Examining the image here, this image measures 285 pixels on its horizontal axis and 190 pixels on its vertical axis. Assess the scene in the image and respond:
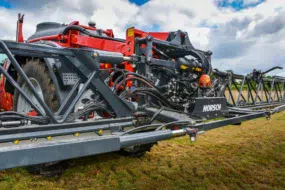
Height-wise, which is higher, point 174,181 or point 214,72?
point 214,72

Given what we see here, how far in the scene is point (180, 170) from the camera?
355 cm

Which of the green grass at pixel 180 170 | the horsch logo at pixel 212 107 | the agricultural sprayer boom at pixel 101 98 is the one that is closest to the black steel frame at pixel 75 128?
the agricultural sprayer boom at pixel 101 98

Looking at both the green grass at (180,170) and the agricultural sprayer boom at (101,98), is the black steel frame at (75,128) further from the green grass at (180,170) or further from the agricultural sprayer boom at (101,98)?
the green grass at (180,170)

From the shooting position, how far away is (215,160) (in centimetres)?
400

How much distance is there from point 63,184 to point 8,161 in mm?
1865

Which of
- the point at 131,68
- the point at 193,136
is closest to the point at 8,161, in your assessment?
the point at 193,136

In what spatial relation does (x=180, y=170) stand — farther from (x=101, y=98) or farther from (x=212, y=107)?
(x=101, y=98)

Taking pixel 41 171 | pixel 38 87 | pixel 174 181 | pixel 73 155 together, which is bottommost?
pixel 174 181

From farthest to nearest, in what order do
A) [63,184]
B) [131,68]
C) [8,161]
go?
[131,68]
[63,184]
[8,161]

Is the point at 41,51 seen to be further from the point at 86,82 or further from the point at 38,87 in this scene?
the point at 38,87

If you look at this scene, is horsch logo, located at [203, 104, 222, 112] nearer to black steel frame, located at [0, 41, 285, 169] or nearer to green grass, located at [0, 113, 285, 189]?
black steel frame, located at [0, 41, 285, 169]

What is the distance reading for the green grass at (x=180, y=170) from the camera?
9.98ft

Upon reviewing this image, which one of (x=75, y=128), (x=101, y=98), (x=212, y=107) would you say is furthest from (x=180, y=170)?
(x=75, y=128)

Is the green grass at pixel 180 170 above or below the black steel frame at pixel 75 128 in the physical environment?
below
